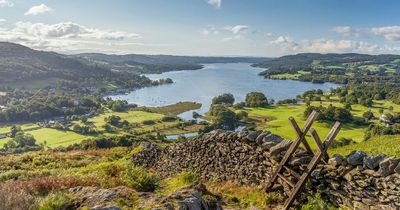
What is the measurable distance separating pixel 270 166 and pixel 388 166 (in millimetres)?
4066

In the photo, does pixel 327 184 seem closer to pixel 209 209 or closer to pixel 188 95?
pixel 209 209

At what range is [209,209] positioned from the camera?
25.2 feet

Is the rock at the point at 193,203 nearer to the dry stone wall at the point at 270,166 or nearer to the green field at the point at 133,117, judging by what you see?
the dry stone wall at the point at 270,166

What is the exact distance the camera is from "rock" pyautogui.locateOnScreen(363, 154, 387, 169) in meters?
9.01

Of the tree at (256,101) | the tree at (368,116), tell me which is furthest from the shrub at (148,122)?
the tree at (368,116)

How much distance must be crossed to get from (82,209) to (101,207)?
44 centimetres

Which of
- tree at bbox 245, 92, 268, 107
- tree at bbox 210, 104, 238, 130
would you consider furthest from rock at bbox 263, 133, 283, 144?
tree at bbox 245, 92, 268, 107

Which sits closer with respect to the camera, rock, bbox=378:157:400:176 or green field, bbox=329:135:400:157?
rock, bbox=378:157:400:176

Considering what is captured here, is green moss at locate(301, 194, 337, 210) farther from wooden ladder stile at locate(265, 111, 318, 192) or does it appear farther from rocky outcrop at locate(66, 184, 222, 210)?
rocky outcrop at locate(66, 184, 222, 210)

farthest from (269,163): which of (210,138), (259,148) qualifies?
(210,138)

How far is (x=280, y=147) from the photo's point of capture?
11.4m

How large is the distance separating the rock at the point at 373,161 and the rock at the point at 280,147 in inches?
103

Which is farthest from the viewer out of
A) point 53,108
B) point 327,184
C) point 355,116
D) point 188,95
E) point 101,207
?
point 188,95

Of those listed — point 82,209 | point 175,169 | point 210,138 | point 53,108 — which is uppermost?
point 82,209
